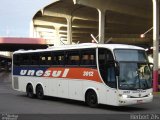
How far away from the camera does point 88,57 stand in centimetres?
2067

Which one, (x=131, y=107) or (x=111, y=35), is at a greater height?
(x=111, y=35)

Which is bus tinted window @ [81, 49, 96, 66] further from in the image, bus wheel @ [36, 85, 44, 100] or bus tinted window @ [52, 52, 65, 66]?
bus wheel @ [36, 85, 44, 100]

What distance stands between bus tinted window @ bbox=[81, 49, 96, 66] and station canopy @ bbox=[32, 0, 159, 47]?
22.4m

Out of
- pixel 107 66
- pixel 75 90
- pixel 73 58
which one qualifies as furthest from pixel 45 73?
pixel 107 66

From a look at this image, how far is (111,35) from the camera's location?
271 feet

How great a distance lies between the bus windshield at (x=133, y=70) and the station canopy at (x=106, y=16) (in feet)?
78.3

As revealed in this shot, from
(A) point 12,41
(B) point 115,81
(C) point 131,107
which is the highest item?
(A) point 12,41

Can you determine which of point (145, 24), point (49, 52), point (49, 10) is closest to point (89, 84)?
point (49, 52)

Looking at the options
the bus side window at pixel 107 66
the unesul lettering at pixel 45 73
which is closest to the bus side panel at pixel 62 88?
the unesul lettering at pixel 45 73

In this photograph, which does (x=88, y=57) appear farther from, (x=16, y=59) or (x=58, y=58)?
(x=16, y=59)

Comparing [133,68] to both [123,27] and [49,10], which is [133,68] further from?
[123,27]

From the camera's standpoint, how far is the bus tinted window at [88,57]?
794 inches

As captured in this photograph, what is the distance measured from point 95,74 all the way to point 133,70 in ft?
5.95

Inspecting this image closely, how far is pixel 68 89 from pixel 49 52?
2666mm
